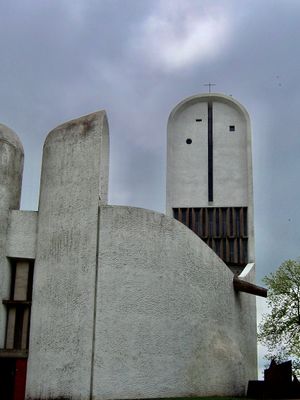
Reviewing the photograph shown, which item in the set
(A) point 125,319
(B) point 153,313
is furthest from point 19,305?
(B) point 153,313

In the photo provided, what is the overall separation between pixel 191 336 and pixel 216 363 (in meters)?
2.05

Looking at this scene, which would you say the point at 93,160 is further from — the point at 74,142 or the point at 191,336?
the point at 191,336

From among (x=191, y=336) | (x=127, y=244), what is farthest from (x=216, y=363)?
(x=127, y=244)

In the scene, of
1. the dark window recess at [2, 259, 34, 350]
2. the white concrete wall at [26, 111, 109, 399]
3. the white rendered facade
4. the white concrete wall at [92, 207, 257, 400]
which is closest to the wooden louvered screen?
the white rendered facade

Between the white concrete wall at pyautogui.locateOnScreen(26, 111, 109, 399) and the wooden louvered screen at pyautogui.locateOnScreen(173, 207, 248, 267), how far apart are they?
41.5 feet

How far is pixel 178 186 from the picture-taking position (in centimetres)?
3338

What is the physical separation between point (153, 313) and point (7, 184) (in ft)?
20.0

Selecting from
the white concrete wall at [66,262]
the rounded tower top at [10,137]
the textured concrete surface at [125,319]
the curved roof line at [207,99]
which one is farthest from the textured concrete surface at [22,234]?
the curved roof line at [207,99]

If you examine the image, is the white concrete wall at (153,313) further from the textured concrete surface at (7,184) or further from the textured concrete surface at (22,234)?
the textured concrete surface at (7,184)

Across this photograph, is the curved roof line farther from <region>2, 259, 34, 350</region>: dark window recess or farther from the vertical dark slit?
<region>2, 259, 34, 350</region>: dark window recess

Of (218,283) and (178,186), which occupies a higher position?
(178,186)

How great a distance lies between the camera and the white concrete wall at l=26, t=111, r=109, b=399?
18062 millimetres

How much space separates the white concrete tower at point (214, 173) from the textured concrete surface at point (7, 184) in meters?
13.0

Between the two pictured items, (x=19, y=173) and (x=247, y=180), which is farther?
(x=247, y=180)
